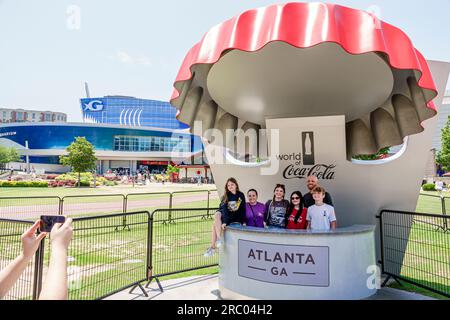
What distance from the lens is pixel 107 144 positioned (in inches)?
3287

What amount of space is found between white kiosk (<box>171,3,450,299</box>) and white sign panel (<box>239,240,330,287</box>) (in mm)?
15

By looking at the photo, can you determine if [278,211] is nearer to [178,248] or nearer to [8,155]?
[178,248]

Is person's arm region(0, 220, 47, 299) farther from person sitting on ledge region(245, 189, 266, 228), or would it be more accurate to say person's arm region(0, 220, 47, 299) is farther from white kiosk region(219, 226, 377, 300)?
person sitting on ledge region(245, 189, 266, 228)

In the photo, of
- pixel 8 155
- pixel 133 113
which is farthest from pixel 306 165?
pixel 133 113

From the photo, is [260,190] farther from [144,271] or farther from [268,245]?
[144,271]

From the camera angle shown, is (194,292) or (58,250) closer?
(58,250)

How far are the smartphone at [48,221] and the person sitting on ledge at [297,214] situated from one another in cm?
414

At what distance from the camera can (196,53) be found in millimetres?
4402

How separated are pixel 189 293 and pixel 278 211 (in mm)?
2108

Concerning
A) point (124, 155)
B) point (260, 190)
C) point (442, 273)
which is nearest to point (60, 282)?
point (260, 190)

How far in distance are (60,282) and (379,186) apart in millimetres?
6191

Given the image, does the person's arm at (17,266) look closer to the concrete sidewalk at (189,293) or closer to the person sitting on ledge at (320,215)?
the concrete sidewalk at (189,293)

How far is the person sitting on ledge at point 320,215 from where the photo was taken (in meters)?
5.20
